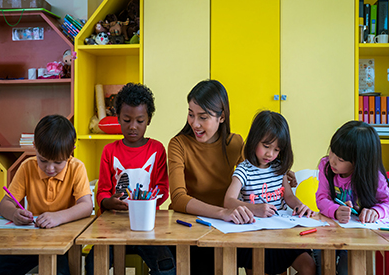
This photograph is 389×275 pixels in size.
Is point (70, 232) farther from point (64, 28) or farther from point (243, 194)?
point (64, 28)

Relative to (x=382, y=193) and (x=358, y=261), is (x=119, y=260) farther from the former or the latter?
(x=382, y=193)

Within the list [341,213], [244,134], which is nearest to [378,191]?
[341,213]

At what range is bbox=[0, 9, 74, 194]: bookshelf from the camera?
3023 mm

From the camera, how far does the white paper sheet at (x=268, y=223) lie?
103 centimetres

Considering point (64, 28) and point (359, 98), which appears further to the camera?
point (64, 28)

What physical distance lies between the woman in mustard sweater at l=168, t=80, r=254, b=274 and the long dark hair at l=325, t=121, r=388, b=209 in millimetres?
436

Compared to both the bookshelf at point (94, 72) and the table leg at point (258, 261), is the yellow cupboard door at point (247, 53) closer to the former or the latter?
the bookshelf at point (94, 72)

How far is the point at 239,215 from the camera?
109 centimetres

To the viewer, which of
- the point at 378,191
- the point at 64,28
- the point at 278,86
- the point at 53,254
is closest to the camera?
the point at 53,254

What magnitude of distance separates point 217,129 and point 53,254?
87 centimetres

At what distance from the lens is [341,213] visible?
1145mm

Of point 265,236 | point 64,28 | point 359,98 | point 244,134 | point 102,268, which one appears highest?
point 64,28

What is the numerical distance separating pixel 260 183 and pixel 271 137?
0.19 meters

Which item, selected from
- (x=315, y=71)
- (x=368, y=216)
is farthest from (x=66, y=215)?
(x=315, y=71)
